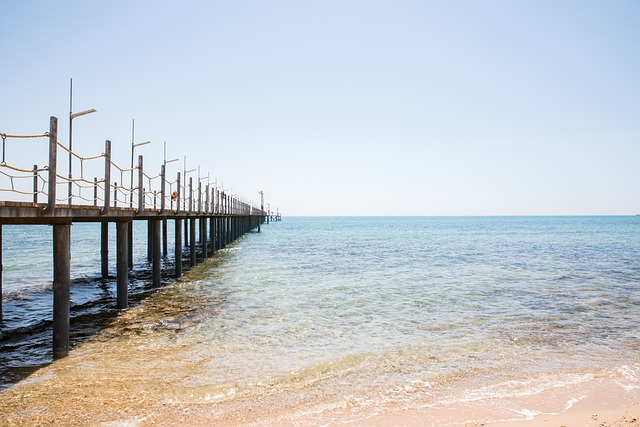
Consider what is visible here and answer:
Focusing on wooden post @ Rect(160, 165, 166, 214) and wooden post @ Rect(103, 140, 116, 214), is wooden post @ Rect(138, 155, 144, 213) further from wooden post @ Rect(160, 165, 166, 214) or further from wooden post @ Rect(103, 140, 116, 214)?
wooden post @ Rect(103, 140, 116, 214)

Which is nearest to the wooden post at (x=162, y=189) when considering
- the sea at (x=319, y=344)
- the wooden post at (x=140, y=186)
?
the wooden post at (x=140, y=186)

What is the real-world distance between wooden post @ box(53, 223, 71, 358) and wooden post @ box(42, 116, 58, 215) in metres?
1.18

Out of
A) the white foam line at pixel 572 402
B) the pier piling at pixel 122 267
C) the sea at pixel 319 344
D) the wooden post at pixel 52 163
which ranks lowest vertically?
the sea at pixel 319 344

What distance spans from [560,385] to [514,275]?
1670cm

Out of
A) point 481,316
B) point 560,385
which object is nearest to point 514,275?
point 481,316

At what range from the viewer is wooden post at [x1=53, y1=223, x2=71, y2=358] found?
362 inches

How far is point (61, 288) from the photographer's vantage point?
9.27 m

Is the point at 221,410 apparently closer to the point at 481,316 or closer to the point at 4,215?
the point at 4,215

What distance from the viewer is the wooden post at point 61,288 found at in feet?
A: 30.2

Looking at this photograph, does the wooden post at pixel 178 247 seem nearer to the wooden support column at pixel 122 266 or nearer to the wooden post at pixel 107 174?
the wooden support column at pixel 122 266

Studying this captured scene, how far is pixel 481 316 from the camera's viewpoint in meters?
13.4

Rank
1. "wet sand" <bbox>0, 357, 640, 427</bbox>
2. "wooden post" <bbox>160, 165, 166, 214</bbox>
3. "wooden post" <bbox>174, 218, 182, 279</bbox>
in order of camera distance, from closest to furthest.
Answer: "wet sand" <bbox>0, 357, 640, 427</bbox>, "wooden post" <bbox>160, 165, 166, 214</bbox>, "wooden post" <bbox>174, 218, 182, 279</bbox>

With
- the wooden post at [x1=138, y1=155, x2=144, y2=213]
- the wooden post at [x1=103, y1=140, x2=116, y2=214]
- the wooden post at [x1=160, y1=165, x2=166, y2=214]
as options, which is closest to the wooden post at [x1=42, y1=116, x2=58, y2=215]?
the wooden post at [x1=103, y1=140, x2=116, y2=214]

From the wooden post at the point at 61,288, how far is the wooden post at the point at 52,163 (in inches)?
46.4
